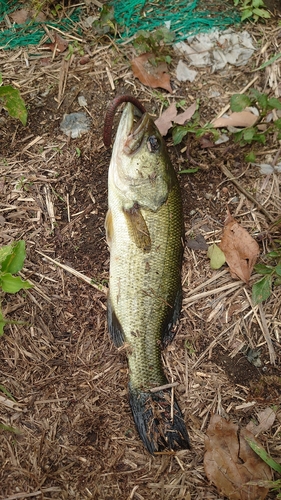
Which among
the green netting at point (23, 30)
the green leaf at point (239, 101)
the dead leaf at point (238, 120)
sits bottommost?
the dead leaf at point (238, 120)

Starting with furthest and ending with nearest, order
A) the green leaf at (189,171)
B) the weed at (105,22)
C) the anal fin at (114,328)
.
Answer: the weed at (105,22) → the green leaf at (189,171) → the anal fin at (114,328)

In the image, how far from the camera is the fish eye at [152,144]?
3611mm

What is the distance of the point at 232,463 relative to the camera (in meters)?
3.55

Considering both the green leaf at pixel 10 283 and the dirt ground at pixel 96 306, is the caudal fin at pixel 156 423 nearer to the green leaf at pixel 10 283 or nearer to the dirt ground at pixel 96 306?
the dirt ground at pixel 96 306

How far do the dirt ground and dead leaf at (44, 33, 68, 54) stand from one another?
0.22ft

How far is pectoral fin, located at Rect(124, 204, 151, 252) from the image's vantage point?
3.59 meters

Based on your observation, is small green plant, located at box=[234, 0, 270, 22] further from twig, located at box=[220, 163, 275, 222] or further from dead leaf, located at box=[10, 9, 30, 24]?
dead leaf, located at box=[10, 9, 30, 24]

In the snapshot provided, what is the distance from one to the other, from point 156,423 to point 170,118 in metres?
2.48

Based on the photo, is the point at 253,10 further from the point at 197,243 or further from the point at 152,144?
the point at 197,243

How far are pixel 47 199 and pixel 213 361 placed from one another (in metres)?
1.88

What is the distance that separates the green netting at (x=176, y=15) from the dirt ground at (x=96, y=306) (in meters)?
0.24

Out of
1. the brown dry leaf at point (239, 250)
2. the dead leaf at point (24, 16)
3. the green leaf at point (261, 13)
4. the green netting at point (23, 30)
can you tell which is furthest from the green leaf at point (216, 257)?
the dead leaf at point (24, 16)

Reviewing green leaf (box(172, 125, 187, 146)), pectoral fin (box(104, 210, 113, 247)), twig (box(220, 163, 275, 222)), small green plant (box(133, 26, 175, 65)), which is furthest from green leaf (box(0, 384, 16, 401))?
small green plant (box(133, 26, 175, 65))

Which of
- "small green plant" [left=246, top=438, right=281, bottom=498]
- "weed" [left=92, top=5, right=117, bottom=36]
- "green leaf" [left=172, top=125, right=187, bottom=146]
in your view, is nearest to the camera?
"small green plant" [left=246, top=438, right=281, bottom=498]
